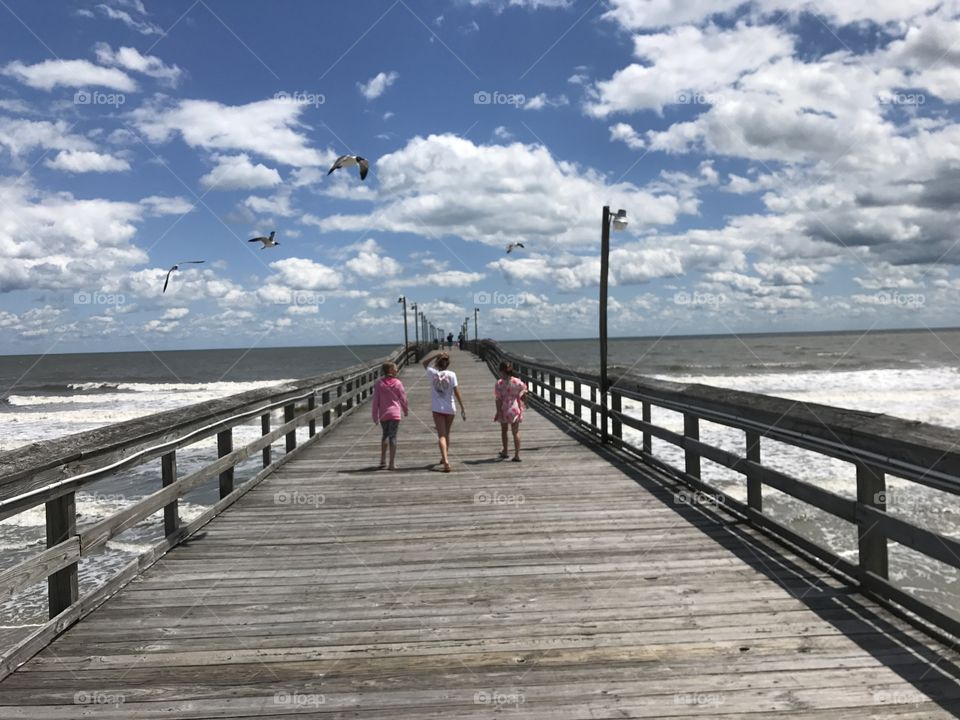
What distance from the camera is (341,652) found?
11.8 ft

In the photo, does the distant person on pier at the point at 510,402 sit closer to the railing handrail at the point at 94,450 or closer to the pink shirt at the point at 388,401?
the pink shirt at the point at 388,401

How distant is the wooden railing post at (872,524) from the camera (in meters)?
4.00

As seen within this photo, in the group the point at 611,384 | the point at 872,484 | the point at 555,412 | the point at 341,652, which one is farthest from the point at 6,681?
the point at 555,412

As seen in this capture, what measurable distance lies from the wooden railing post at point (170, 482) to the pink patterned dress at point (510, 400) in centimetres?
478

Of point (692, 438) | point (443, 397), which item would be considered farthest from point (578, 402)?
point (692, 438)

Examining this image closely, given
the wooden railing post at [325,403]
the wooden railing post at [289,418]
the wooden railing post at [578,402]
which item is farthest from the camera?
the wooden railing post at [325,403]

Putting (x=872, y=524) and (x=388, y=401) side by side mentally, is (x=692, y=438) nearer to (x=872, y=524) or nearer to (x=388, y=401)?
(x=872, y=524)

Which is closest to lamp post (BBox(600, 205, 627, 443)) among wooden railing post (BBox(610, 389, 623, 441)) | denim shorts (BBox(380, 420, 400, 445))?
wooden railing post (BBox(610, 389, 623, 441))

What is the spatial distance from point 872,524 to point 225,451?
18.1 feet

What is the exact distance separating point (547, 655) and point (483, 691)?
479mm

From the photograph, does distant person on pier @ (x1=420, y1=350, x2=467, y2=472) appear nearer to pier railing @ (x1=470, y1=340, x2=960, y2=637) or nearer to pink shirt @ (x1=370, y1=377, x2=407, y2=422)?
pink shirt @ (x1=370, y1=377, x2=407, y2=422)

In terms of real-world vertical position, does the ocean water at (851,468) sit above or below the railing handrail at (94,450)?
below

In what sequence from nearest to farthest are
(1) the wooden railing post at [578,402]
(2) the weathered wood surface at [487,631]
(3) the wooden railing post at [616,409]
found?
(2) the weathered wood surface at [487,631] < (3) the wooden railing post at [616,409] < (1) the wooden railing post at [578,402]

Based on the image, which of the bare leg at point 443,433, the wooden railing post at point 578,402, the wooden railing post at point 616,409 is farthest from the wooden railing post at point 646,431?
the wooden railing post at point 578,402
